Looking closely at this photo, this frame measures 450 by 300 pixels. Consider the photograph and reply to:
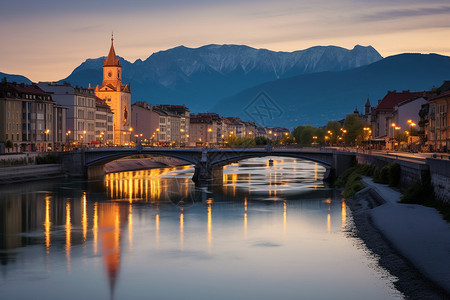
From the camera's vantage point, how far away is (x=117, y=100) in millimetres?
174250

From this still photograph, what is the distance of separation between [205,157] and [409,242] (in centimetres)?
5774

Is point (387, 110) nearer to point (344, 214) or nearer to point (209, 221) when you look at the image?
point (344, 214)

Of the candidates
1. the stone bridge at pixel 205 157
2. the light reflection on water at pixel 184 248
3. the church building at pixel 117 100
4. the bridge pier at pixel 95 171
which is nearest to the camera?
the light reflection on water at pixel 184 248

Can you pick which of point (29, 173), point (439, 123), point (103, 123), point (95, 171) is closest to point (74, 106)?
point (103, 123)

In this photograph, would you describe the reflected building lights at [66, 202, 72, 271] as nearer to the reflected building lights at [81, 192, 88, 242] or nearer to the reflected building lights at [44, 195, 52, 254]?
the reflected building lights at [81, 192, 88, 242]

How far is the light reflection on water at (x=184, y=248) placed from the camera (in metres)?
29.4

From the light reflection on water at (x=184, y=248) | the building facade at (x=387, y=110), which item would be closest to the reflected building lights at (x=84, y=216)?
the light reflection on water at (x=184, y=248)

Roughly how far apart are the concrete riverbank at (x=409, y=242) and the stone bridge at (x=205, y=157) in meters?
34.8

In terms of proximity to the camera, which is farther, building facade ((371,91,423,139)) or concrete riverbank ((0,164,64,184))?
building facade ((371,91,423,139))

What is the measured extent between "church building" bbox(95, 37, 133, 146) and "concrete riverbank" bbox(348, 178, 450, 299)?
129 m

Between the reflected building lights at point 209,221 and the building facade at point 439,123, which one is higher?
the building facade at point 439,123

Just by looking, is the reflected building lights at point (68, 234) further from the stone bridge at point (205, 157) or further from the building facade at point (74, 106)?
the building facade at point (74, 106)

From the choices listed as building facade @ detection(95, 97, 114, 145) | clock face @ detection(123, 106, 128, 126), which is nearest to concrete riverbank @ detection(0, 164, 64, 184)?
building facade @ detection(95, 97, 114, 145)

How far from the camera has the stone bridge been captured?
85125 mm
